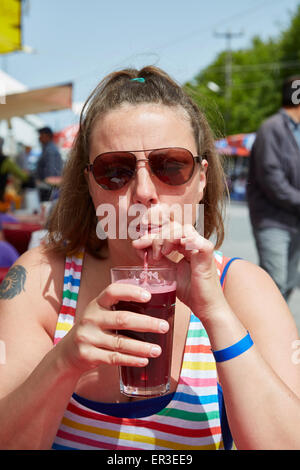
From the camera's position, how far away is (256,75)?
4941cm

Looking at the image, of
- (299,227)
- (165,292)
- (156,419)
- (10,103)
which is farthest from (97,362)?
(10,103)

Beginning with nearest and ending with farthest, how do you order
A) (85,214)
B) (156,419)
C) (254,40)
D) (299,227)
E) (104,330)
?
(104,330) < (156,419) < (85,214) < (299,227) < (254,40)

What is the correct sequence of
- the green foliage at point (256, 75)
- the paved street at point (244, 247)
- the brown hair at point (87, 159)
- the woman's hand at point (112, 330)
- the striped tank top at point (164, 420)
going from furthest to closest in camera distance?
the green foliage at point (256, 75) → the paved street at point (244, 247) → the brown hair at point (87, 159) → the striped tank top at point (164, 420) → the woman's hand at point (112, 330)

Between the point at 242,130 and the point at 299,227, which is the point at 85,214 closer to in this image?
the point at 299,227

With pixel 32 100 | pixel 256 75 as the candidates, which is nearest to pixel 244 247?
pixel 32 100

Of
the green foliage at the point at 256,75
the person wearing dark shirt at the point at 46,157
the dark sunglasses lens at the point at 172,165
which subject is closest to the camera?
the dark sunglasses lens at the point at 172,165

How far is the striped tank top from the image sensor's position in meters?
1.44

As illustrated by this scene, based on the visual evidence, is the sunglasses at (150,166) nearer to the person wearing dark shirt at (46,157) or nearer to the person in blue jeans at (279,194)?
the person in blue jeans at (279,194)

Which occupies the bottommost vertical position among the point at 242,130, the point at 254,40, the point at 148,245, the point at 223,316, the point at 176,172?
the point at 223,316

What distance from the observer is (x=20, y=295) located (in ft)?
5.29

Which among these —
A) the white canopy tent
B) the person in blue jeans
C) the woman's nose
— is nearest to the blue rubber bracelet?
the woman's nose

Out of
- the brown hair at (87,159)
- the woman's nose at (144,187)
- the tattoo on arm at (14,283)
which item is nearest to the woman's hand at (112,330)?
the woman's nose at (144,187)

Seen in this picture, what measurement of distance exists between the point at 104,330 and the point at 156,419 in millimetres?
510

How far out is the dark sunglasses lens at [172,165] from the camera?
1.54 metres
